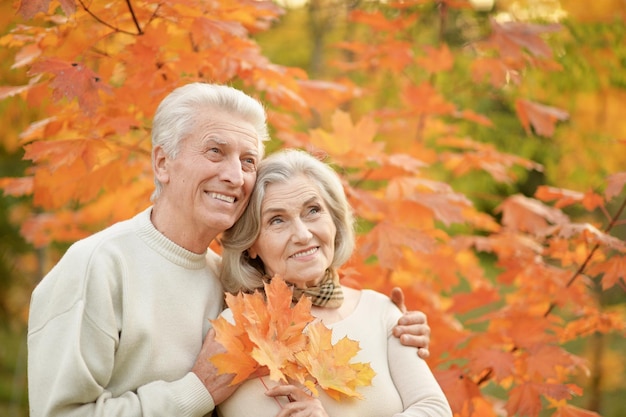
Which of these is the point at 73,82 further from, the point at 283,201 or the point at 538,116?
the point at 538,116

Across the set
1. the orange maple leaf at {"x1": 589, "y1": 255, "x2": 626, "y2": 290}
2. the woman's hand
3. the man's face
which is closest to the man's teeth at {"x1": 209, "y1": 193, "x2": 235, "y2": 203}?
the man's face

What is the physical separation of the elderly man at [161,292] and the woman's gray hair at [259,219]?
0.15ft

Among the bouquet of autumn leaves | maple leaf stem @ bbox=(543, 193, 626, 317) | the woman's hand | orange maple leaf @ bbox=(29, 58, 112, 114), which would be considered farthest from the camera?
maple leaf stem @ bbox=(543, 193, 626, 317)

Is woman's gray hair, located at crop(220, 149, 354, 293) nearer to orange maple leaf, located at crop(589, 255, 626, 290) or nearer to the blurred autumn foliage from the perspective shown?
the blurred autumn foliage

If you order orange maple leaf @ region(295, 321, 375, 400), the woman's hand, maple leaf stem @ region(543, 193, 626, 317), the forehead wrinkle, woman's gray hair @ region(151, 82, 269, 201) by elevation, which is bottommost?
maple leaf stem @ region(543, 193, 626, 317)

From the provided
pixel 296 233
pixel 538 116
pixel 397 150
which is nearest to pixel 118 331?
pixel 296 233

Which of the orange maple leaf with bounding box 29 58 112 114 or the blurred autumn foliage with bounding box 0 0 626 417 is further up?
the orange maple leaf with bounding box 29 58 112 114

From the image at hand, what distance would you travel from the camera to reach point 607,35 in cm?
466

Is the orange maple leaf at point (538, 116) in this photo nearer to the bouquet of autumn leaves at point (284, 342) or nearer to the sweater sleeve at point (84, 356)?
the bouquet of autumn leaves at point (284, 342)

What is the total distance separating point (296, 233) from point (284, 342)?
1.56 feet

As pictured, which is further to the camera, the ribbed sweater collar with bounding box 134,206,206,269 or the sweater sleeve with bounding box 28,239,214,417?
the ribbed sweater collar with bounding box 134,206,206,269

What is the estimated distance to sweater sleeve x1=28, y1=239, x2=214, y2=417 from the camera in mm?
2105

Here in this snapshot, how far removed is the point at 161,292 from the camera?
7.60ft

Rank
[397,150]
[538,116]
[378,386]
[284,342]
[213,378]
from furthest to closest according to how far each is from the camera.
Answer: [397,150] < [538,116] < [378,386] < [213,378] < [284,342]
